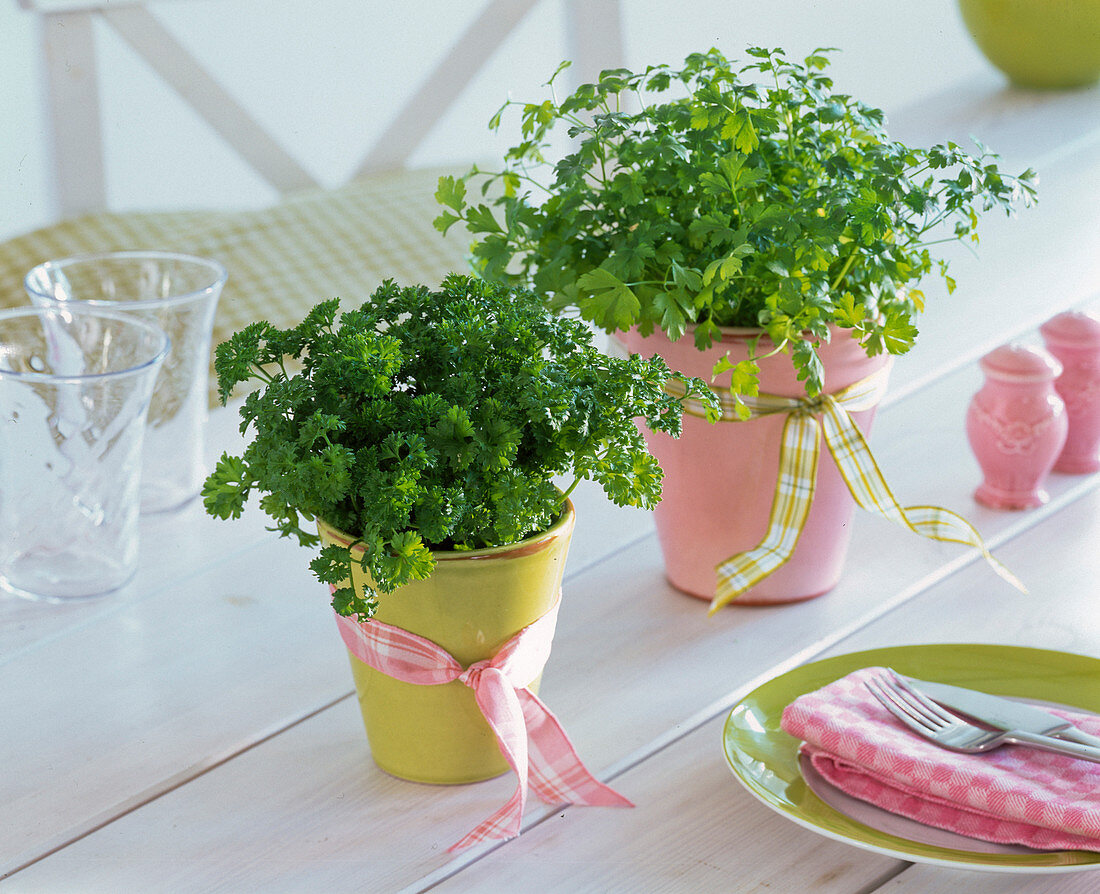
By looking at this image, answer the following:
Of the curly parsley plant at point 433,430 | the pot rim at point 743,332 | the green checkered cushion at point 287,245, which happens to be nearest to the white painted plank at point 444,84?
the green checkered cushion at point 287,245

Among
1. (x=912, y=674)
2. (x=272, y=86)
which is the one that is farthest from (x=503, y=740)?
(x=272, y=86)

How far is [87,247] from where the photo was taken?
5.99 ft

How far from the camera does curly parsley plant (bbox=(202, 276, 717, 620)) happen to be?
593 mm

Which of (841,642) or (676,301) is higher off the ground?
(676,301)

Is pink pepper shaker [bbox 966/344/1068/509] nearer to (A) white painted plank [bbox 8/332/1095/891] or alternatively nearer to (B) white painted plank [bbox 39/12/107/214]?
(A) white painted plank [bbox 8/332/1095/891]

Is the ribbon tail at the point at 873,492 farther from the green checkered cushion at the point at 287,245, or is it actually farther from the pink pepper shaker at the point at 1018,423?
the green checkered cushion at the point at 287,245

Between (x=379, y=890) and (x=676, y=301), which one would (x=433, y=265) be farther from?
(x=379, y=890)

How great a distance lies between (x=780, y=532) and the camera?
0.83 metres

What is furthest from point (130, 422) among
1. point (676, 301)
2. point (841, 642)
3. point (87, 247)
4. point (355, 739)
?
point (87, 247)

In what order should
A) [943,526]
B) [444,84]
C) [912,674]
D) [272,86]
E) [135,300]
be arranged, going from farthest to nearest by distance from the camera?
1. [272,86]
2. [444,84]
3. [135,300]
4. [943,526]
5. [912,674]

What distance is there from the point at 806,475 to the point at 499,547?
0.90ft

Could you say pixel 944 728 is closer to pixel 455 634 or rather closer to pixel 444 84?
pixel 455 634

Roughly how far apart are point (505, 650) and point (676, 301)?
236 mm

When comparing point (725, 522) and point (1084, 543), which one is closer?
point (725, 522)
